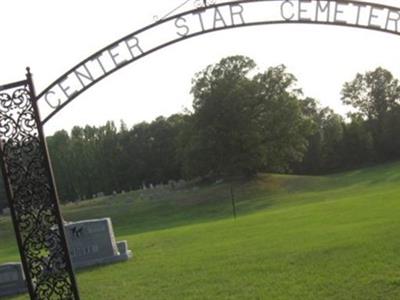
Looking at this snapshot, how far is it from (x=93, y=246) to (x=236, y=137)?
41.5m

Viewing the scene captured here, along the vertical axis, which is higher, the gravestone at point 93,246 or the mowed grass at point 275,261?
the gravestone at point 93,246

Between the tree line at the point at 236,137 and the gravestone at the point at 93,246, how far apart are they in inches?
1592

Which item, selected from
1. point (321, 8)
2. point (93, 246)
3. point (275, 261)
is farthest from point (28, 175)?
point (93, 246)

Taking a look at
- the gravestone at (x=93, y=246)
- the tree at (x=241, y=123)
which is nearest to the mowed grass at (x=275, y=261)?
the gravestone at (x=93, y=246)

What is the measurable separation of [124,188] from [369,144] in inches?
1243

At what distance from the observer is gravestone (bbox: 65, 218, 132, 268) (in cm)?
2103

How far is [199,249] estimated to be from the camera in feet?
67.3

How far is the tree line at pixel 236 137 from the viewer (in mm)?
62844

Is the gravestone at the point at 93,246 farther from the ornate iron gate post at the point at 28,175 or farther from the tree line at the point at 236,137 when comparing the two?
the tree line at the point at 236,137

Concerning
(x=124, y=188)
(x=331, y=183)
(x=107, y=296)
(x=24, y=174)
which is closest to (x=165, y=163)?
(x=124, y=188)

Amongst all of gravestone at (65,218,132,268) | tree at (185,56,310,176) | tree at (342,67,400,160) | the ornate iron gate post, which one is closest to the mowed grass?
gravestone at (65,218,132,268)

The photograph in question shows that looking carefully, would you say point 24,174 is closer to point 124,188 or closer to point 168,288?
point 168,288

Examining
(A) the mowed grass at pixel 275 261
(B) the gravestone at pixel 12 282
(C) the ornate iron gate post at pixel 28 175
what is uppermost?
(C) the ornate iron gate post at pixel 28 175

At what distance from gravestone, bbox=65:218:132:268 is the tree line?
40.4 metres
